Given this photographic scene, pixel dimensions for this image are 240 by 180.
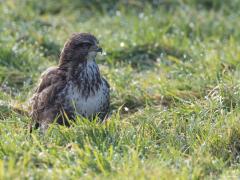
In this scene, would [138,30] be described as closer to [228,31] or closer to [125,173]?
[228,31]

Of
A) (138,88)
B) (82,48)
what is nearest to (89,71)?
(82,48)

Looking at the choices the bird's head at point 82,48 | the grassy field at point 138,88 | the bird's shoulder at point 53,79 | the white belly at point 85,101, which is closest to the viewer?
the grassy field at point 138,88

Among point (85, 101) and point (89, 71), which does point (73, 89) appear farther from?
point (89, 71)

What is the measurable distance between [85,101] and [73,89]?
0.54 feet

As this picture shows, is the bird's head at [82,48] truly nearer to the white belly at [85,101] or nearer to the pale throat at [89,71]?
the pale throat at [89,71]

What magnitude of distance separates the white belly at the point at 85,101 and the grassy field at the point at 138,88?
26 cm

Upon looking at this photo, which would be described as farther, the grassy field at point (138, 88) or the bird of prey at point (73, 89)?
the bird of prey at point (73, 89)

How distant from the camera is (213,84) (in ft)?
27.1

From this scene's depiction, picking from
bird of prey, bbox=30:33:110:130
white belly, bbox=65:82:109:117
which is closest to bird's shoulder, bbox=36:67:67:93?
bird of prey, bbox=30:33:110:130

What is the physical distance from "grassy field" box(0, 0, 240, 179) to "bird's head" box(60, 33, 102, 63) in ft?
2.27

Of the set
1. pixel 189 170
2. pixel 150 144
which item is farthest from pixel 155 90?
pixel 189 170

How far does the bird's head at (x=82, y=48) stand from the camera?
757 cm

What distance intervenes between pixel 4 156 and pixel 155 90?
106 inches

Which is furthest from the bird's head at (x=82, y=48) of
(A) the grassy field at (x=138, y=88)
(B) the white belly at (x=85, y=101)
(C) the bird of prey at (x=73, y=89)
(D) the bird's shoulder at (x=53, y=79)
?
(A) the grassy field at (x=138, y=88)
